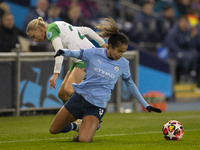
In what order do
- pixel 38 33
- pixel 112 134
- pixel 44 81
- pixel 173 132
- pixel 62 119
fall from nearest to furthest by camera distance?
pixel 62 119, pixel 173 132, pixel 38 33, pixel 112 134, pixel 44 81

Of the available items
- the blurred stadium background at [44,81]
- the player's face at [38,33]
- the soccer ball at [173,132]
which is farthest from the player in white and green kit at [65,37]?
the blurred stadium background at [44,81]

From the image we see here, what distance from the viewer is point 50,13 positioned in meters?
16.2

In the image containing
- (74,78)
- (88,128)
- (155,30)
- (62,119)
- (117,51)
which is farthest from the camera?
(155,30)

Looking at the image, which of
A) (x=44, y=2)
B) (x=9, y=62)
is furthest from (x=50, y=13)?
(x=9, y=62)

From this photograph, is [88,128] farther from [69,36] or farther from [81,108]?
[69,36]

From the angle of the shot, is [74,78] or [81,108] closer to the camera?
[81,108]

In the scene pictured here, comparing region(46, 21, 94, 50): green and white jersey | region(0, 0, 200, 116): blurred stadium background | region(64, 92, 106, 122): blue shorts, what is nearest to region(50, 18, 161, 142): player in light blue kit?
region(64, 92, 106, 122): blue shorts

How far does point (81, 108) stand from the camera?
8.29 metres

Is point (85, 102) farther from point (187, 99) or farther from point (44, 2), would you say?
point (187, 99)

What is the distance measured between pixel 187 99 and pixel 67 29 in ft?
31.8

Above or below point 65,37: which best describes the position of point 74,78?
below

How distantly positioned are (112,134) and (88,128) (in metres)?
1.72

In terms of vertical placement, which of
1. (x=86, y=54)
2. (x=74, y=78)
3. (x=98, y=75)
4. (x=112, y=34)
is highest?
(x=112, y=34)

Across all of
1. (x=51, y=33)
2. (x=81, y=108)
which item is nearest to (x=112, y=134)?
(x=81, y=108)
